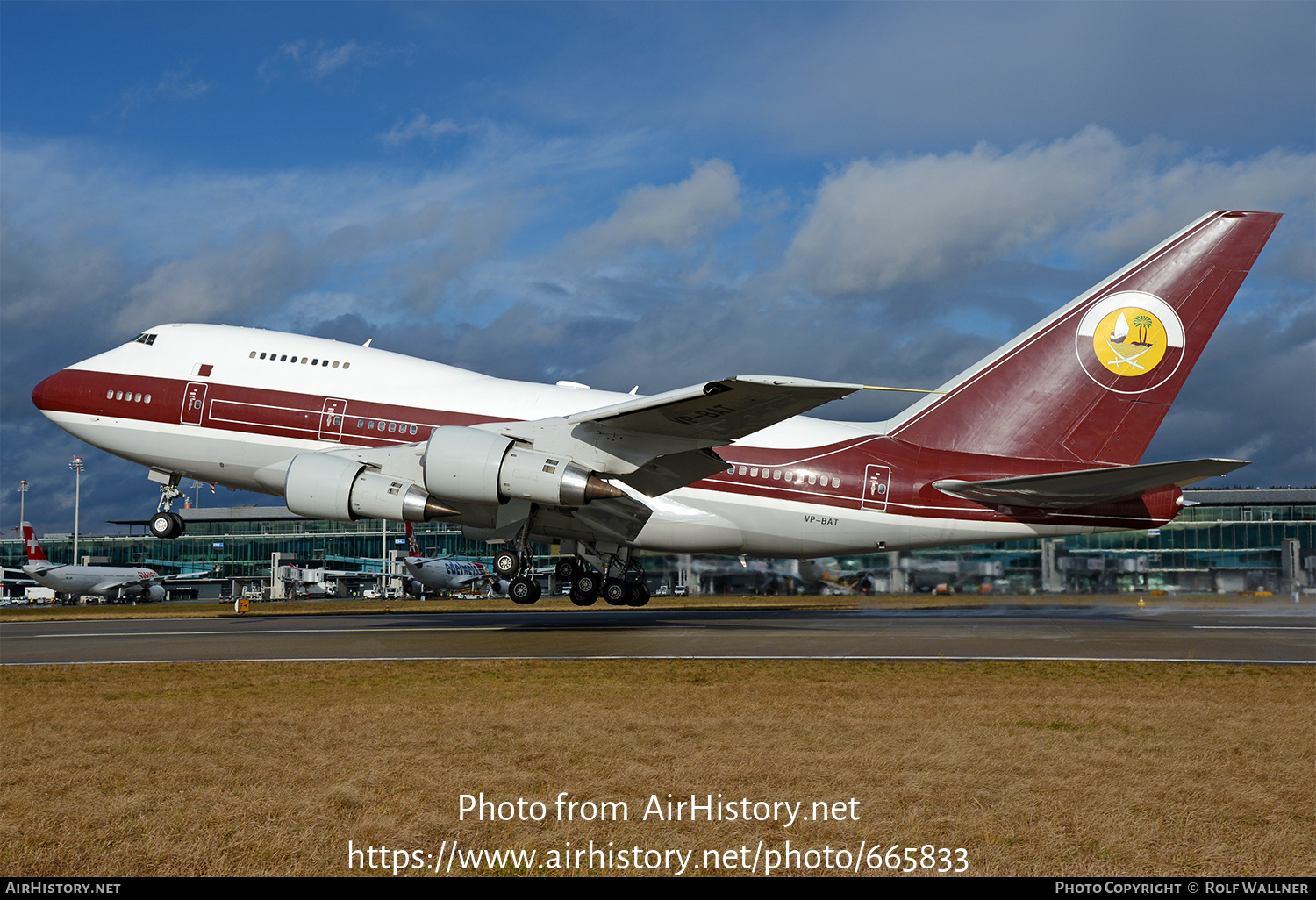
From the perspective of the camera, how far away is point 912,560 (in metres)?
43.1

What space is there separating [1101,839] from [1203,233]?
24323mm

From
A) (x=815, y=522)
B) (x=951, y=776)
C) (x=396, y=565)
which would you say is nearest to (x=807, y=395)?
(x=815, y=522)

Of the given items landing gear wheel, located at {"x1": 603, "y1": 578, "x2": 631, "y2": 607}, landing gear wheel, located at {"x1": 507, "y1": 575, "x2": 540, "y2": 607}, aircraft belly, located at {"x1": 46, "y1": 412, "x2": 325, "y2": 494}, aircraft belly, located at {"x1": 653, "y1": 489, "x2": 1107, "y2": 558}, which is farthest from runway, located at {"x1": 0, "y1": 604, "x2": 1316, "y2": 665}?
aircraft belly, located at {"x1": 46, "y1": 412, "x2": 325, "y2": 494}

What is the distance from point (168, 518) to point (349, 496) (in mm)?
8279

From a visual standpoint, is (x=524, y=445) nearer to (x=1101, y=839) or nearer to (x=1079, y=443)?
(x=1079, y=443)

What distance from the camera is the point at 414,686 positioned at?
14.0m

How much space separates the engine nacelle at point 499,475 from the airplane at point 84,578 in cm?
6321

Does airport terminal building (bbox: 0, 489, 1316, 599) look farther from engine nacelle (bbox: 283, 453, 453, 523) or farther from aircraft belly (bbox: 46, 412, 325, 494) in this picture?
engine nacelle (bbox: 283, 453, 453, 523)

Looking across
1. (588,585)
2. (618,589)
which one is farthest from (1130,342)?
(588,585)

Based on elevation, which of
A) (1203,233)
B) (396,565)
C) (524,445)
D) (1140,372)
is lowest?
(396,565)

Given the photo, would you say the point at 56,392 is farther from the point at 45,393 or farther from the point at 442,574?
the point at 442,574

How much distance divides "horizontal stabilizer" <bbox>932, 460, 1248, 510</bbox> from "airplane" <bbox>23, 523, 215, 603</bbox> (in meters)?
69.9

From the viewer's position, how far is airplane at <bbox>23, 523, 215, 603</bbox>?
7281 centimetres
